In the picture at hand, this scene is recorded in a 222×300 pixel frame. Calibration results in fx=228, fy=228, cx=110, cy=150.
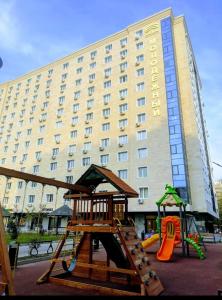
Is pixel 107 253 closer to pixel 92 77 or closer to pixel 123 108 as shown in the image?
pixel 123 108

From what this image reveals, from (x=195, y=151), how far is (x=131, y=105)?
11985 millimetres

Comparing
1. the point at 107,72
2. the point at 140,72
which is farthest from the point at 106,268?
the point at 107,72

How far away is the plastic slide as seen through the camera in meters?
13.4

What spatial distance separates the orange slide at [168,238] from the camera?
1364 centimetres

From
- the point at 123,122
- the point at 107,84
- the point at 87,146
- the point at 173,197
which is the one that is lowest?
the point at 173,197

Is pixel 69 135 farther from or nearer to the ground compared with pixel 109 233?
farther from the ground

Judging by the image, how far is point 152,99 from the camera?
34469mm

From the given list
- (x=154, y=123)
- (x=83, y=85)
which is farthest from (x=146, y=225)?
(x=83, y=85)

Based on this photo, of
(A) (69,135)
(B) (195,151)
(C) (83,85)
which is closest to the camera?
(B) (195,151)

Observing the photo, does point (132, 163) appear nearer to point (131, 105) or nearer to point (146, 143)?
point (146, 143)

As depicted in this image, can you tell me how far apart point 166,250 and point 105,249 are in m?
7.00

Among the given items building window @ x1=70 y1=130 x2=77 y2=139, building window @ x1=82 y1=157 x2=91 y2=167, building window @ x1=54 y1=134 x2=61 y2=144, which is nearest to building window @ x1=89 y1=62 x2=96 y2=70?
building window @ x1=70 y1=130 x2=77 y2=139

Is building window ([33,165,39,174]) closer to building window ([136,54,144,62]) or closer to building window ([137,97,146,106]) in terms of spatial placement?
building window ([137,97,146,106])

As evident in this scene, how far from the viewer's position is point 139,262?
24.5ft
